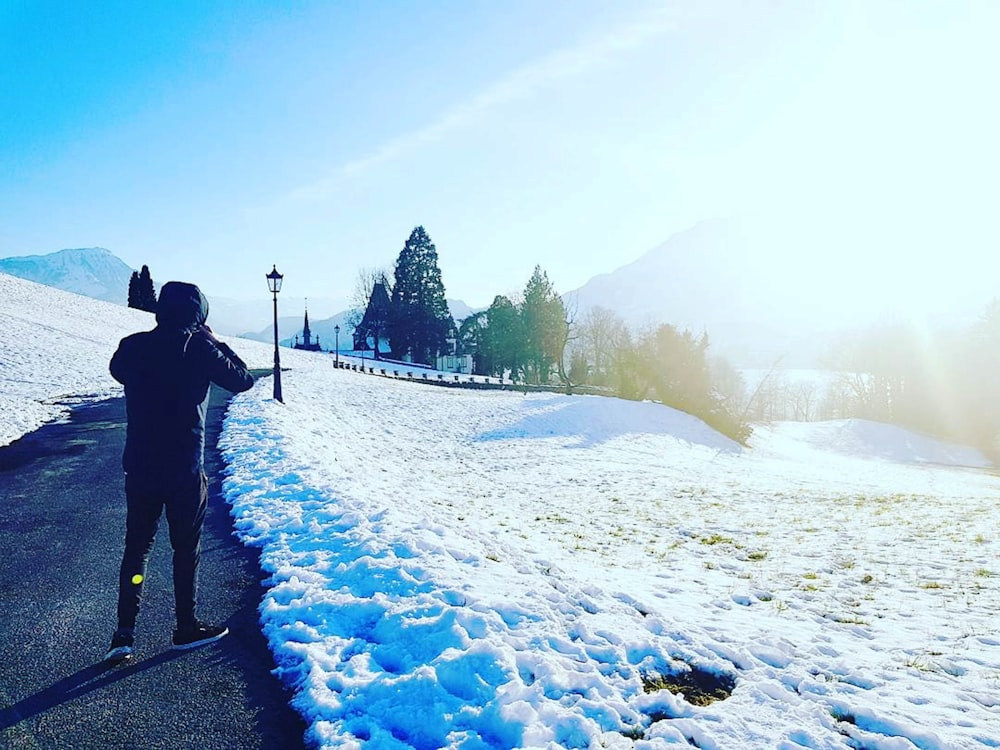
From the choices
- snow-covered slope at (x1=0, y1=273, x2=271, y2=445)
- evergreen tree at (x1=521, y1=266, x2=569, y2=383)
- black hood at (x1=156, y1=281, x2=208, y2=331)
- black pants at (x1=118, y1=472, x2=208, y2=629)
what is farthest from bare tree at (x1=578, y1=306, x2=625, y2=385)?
black pants at (x1=118, y1=472, x2=208, y2=629)

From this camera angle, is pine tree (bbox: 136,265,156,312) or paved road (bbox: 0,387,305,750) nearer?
paved road (bbox: 0,387,305,750)


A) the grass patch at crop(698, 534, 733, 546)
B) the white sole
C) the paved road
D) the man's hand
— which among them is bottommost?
the grass patch at crop(698, 534, 733, 546)

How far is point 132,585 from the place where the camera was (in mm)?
3873

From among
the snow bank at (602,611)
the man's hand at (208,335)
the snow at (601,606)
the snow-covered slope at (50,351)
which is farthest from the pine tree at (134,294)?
the man's hand at (208,335)

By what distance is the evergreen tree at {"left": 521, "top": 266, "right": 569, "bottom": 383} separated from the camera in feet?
192

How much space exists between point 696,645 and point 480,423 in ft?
66.8

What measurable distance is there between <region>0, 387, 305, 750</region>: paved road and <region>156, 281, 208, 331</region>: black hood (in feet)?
8.34

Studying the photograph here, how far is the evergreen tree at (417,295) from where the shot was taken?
63406 millimetres

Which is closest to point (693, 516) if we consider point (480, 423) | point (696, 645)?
point (696, 645)

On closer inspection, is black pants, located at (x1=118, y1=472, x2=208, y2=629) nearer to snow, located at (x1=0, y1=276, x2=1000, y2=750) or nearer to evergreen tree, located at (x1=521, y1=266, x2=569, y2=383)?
snow, located at (x1=0, y1=276, x2=1000, y2=750)

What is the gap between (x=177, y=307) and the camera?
3871 millimetres

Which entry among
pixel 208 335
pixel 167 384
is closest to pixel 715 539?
pixel 208 335

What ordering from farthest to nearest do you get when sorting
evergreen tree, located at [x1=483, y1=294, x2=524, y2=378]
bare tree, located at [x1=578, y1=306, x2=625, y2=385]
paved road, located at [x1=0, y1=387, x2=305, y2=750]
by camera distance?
1. bare tree, located at [x1=578, y1=306, x2=625, y2=385]
2. evergreen tree, located at [x1=483, y1=294, x2=524, y2=378]
3. paved road, located at [x1=0, y1=387, x2=305, y2=750]

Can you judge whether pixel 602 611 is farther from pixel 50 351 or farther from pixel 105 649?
pixel 50 351
